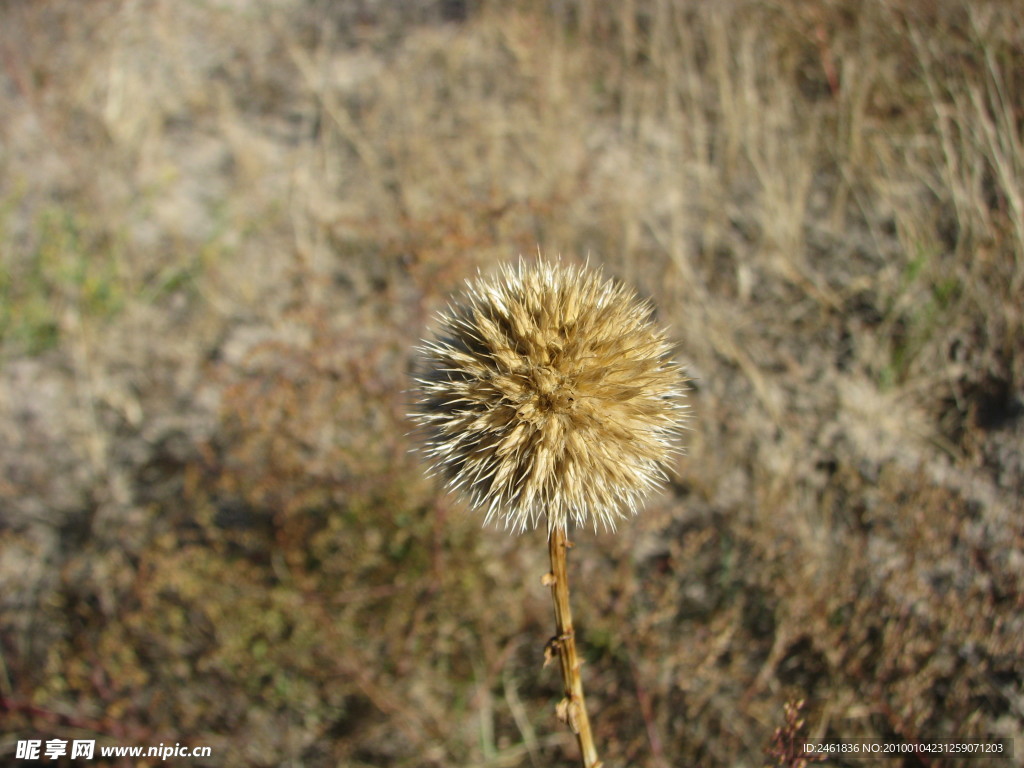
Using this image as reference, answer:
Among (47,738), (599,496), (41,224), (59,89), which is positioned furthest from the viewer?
(59,89)

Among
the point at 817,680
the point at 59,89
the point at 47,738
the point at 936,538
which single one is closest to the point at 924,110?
the point at 936,538

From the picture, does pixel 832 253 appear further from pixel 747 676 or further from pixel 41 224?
pixel 41 224

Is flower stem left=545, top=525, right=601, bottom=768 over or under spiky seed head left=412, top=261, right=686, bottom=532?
under

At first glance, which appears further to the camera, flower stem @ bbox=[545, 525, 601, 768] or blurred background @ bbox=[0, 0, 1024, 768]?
blurred background @ bbox=[0, 0, 1024, 768]

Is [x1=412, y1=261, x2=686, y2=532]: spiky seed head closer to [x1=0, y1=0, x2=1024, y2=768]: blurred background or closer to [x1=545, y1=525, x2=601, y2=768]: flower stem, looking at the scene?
[x1=545, y1=525, x2=601, y2=768]: flower stem

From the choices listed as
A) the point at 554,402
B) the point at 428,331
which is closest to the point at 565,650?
the point at 554,402

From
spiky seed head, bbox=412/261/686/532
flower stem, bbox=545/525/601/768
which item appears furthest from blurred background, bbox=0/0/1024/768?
spiky seed head, bbox=412/261/686/532
